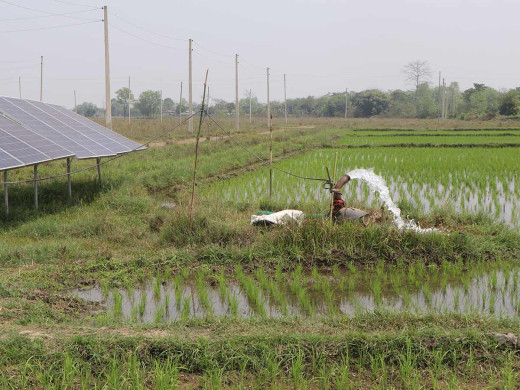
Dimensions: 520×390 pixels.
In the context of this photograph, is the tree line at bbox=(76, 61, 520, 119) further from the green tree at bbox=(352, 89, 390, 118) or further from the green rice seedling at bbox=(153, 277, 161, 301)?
the green rice seedling at bbox=(153, 277, 161, 301)

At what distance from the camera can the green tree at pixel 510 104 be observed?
138 feet

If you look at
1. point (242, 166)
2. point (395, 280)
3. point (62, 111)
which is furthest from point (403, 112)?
point (395, 280)

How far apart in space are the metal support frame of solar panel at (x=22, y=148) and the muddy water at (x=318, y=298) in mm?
2519

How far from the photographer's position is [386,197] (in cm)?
980

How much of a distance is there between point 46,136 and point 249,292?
18.1ft

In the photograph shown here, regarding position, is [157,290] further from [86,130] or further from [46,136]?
[86,130]

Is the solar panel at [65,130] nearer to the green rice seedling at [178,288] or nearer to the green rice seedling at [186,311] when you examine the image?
the green rice seedling at [178,288]

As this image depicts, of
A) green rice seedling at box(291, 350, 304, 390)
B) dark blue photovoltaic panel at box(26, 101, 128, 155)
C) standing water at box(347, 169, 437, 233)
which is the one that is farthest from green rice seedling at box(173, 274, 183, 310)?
dark blue photovoltaic panel at box(26, 101, 128, 155)

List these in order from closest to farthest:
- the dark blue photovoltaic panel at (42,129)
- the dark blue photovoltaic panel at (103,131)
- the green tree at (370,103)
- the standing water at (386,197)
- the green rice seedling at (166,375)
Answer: the green rice seedling at (166,375) < the standing water at (386,197) < the dark blue photovoltaic panel at (42,129) < the dark blue photovoltaic panel at (103,131) < the green tree at (370,103)

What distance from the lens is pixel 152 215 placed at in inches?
320

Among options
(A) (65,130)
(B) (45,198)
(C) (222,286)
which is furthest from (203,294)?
(A) (65,130)

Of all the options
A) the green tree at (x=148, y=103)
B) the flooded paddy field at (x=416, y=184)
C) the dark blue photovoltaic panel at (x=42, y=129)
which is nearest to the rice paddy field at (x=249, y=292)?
the flooded paddy field at (x=416, y=184)

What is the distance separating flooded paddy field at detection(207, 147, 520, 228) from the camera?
349 inches

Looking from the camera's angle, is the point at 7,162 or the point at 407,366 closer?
Answer: the point at 407,366
